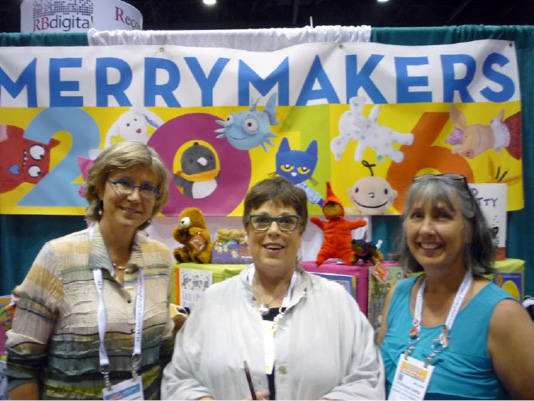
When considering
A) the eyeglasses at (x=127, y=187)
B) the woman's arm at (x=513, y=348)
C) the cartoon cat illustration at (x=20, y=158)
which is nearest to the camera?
the woman's arm at (x=513, y=348)

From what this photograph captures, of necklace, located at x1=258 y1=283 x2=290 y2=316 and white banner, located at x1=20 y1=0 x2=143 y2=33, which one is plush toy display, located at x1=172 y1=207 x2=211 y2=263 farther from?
white banner, located at x1=20 y1=0 x2=143 y2=33

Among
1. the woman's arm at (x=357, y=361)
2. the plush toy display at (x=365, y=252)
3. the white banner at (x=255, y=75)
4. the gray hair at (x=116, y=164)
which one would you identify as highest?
the white banner at (x=255, y=75)

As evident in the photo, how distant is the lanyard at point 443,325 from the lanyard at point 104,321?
939mm

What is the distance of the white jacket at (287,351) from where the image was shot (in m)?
1.29

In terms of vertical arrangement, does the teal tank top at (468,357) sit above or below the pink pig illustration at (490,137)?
below

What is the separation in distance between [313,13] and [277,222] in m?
6.02

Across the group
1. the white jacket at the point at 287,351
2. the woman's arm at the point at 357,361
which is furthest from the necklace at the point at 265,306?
the woman's arm at the point at 357,361

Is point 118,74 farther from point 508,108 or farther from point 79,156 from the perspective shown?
point 508,108

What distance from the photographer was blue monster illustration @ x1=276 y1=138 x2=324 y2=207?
268cm

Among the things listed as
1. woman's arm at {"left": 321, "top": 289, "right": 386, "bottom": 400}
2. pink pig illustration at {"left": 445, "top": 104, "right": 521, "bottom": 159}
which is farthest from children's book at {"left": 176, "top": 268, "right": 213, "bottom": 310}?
pink pig illustration at {"left": 445, "top": 104, "right": 521, "bottom": 159}

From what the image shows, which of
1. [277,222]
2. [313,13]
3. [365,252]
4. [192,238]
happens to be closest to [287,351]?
[277,222]

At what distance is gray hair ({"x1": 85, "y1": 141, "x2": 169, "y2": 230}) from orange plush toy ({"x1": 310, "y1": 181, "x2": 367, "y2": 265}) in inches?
44.8

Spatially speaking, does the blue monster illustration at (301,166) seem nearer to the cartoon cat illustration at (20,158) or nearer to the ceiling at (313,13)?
the cartoon cat illustration at (20,158)

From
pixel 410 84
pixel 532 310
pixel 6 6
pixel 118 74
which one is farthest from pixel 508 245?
pixel 6 6
